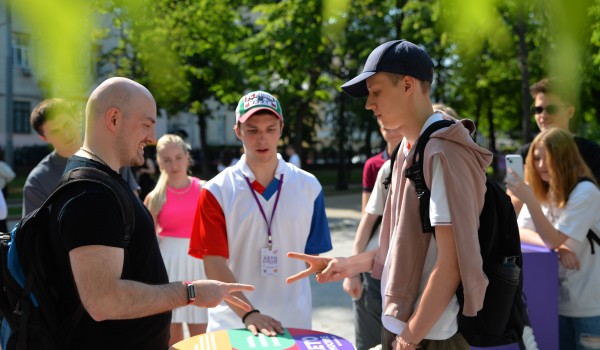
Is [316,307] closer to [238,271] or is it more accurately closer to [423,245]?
[238,271]

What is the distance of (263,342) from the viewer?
2242mm

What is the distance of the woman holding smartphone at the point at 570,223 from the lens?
3537mm

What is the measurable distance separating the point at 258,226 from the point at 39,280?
121 cm

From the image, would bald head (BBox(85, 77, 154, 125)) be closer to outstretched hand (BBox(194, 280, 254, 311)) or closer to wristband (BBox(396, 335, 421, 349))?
outstretched hand (BBox(194, 280, 254, 311))

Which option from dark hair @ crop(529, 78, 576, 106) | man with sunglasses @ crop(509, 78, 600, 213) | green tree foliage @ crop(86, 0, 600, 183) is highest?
green tree foliage @ crop(86, 0, 600, 183)

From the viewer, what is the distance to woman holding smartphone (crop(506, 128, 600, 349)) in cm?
354

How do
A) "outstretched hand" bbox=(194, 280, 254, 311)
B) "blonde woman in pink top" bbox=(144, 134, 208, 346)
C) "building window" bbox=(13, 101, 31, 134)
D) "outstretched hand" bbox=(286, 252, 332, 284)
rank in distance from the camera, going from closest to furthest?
"outstretched hand" bbox=(194, 280, 254, 311) < "outstretched hand" bbox=(286, 252, 332, 284) < "blonde woman in pink top" bbox=(144, 134, 208, 346) < "building window" bbox=(13, 101, 31, 134)

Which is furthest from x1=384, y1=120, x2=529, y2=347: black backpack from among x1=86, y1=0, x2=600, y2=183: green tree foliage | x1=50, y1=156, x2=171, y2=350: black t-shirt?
x1=86, y1=0, x2=600, y2=183: green tree foliage

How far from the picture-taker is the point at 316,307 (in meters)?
7.11

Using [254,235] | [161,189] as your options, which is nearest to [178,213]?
[161,189]

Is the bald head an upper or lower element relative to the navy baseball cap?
lower

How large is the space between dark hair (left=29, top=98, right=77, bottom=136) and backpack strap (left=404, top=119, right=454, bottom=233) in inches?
110

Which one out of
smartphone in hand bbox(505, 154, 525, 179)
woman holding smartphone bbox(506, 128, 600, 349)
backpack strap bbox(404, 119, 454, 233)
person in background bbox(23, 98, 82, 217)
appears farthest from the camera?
person in background bbox(23, 98, 82, 217)

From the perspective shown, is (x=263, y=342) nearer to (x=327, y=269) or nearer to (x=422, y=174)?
(x=327, y=269)
